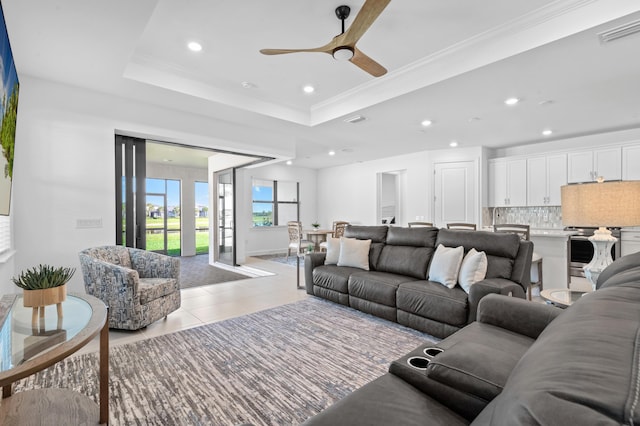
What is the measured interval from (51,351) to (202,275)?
4.96m

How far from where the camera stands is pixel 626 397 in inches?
16.7

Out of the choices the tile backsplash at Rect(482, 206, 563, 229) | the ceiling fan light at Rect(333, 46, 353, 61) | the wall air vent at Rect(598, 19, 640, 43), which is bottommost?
the tile backsplash at Rect(482, 206, 563, 229)

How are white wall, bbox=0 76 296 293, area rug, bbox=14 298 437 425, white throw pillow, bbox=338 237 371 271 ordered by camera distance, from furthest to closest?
1. white throw pillow, bbox=338 237 371 271
2. white wall, bbox=0 76 296 293
3. area rug, bbox=14 298 437 425

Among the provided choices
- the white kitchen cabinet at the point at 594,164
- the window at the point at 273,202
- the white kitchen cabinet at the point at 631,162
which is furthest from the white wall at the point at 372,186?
the white kitchen cabinet at the point at 631,162

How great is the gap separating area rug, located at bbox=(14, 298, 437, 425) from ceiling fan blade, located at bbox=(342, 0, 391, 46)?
2.50 meters

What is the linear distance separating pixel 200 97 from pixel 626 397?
425 centimetres

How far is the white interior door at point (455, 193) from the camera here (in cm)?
675

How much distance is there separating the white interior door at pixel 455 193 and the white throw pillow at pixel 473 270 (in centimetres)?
418

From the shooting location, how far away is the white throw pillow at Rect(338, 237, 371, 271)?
3998 mm

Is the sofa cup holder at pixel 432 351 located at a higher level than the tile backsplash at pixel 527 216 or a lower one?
lower

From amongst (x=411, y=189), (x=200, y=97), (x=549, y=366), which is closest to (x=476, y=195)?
(x=411, y=189)

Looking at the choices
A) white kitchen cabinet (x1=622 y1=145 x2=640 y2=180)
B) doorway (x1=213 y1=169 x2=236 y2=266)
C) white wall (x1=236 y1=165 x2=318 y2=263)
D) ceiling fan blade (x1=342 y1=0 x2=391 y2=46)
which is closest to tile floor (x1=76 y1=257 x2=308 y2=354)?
doorway (x1=213 y1=169 x2=236 y2=266)

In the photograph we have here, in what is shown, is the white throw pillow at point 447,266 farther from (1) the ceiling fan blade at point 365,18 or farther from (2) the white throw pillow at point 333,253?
(1) the ceiling fan blade at point 365,18

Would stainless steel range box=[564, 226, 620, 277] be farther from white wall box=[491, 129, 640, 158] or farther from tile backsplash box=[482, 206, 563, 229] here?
white wall box=[491, 129, 640, 158]
